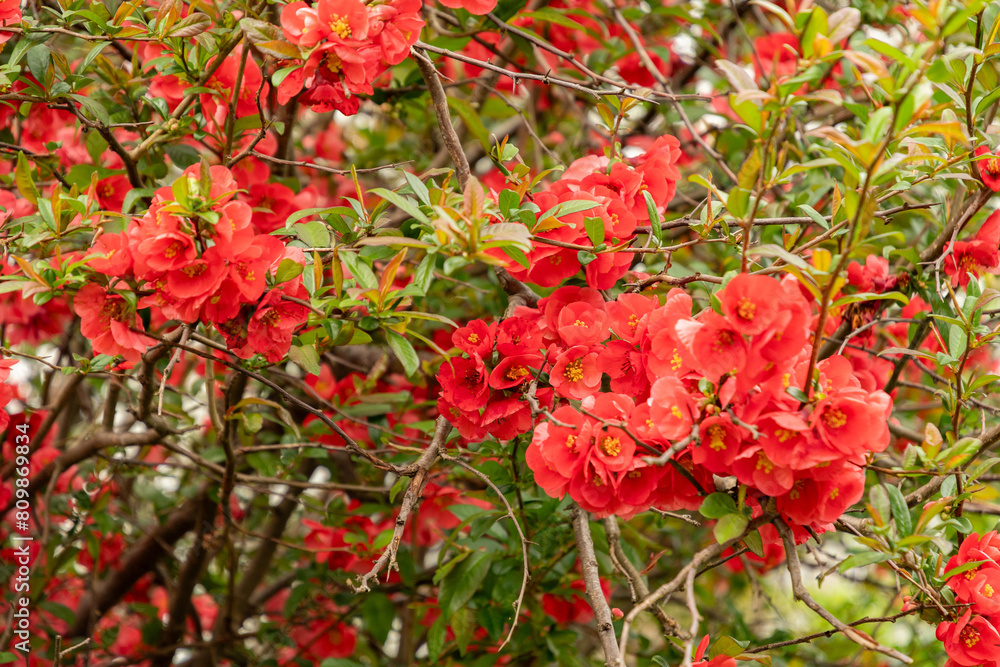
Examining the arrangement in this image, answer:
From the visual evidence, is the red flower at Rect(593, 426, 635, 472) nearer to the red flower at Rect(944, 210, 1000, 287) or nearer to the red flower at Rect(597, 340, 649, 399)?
the red flower at Rect(597, 340, 649, 399)

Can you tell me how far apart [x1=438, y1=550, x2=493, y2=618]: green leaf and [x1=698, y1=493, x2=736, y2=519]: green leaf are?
712 mm

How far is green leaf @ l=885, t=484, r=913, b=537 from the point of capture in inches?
36.4

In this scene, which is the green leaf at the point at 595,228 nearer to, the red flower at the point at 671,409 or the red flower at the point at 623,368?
the red flower at the point at 623,368

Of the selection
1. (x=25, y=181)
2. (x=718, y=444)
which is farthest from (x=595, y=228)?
(x=25, y=181)

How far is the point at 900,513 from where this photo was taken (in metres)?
0.93

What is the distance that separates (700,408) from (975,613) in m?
0.48

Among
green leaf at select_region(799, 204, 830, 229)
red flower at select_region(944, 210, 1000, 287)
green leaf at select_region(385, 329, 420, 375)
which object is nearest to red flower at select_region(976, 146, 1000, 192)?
red flower at select_region(944, 210, 1000, 287)

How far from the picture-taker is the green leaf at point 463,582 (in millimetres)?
1473

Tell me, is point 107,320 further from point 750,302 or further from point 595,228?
point 750,302

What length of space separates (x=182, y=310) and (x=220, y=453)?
96 centimetres

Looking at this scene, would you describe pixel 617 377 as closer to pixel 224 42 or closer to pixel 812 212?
pixel 812 212

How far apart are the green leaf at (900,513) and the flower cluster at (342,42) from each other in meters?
0.87

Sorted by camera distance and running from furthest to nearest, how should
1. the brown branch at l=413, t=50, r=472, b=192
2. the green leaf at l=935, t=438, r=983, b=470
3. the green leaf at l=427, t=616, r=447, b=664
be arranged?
the green leaf at l=427, t=616, r=447, b=664, the brown branch at l=413, t=50, r=472, b=192, the green leaf at l=935, t=438, r=983, b=470

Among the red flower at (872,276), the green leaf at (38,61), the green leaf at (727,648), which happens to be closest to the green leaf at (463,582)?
the green leaf at (727,648)
